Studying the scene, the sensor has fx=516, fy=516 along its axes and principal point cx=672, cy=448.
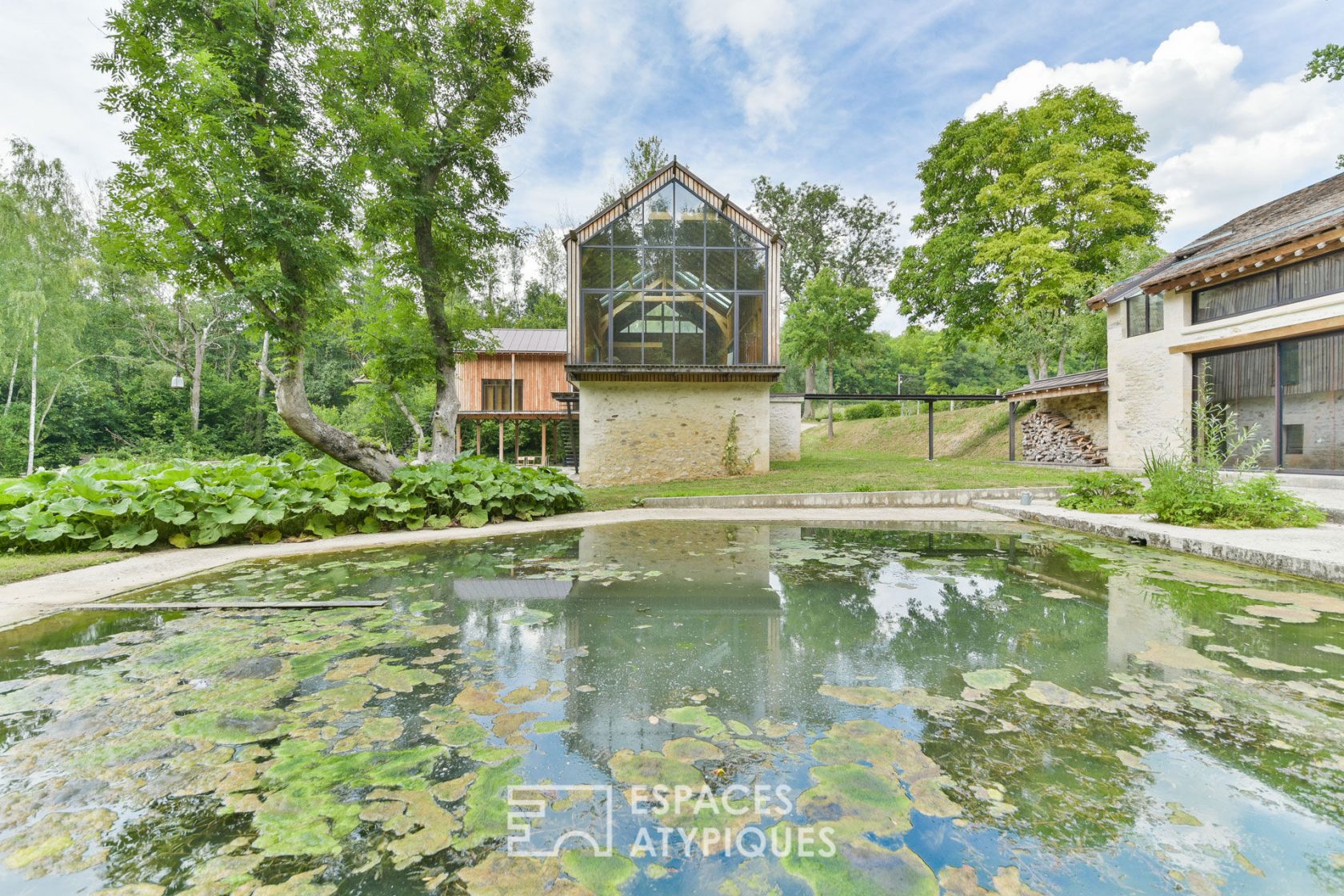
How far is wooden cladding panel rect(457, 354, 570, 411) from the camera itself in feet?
60.7

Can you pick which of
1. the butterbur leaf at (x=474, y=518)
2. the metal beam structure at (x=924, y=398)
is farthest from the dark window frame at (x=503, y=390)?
the butterbur leaf at (x=474, y=518)

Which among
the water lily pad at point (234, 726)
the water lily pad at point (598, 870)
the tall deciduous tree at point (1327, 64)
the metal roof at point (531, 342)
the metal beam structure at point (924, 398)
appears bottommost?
the water lily pad at point (234, 726)

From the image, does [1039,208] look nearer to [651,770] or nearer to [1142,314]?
[1142,314]

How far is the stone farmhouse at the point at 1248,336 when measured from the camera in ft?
27.8

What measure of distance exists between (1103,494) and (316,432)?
10.5 m

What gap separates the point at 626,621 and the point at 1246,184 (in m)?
24.7

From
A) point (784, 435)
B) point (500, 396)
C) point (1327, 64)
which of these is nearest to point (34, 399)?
point (500, 396)

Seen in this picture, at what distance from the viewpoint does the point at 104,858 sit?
1217mm

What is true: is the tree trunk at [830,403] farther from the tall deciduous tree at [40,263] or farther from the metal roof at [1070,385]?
the tall deciduous tree at [40,263]

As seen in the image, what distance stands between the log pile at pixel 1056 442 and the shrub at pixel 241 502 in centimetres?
1479

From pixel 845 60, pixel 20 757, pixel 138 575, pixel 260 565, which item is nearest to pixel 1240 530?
pixel 20 757

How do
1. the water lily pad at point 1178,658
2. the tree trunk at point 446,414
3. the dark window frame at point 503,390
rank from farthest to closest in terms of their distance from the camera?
the dark window frame at point 503,390, the tree trunk at point 446,414, the water lily pad at point 1178,658

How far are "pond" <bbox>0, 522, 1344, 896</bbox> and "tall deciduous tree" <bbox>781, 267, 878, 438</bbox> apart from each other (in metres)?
19.0

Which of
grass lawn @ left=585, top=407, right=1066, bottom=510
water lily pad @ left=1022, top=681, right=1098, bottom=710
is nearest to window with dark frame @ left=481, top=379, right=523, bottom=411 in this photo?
grass lawn @ left=585, top=407, right=1066, bottom=510
